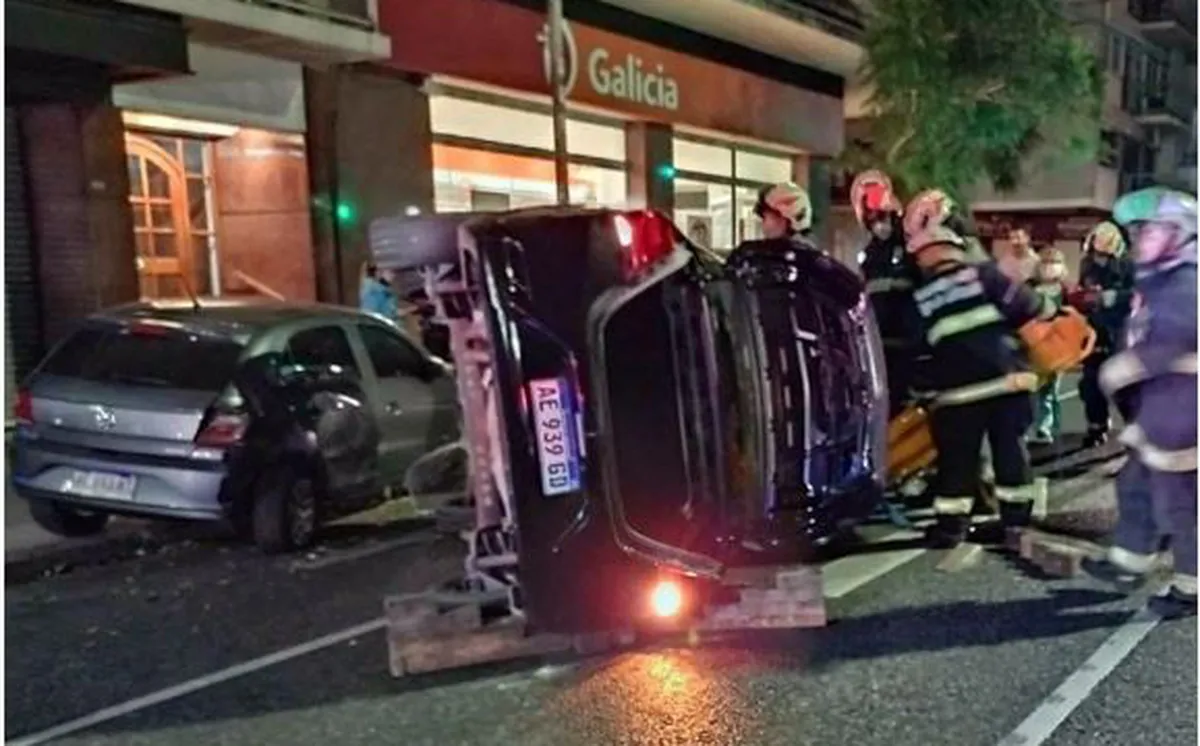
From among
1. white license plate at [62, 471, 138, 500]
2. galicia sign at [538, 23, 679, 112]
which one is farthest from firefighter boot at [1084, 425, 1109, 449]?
galicia sign at [538, 23, 679, 112]

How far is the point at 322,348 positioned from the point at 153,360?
102cm

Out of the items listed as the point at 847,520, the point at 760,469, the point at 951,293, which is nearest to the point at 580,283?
the point at 760,469

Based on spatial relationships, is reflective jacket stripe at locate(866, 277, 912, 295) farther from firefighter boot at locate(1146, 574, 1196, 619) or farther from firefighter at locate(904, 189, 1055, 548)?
firefighter boot at locate(1146, 574, 1196, 619)

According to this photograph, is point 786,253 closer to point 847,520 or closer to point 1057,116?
point 847,520

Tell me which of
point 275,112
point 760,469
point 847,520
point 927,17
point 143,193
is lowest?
point 847,520

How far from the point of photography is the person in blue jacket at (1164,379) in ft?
16.6

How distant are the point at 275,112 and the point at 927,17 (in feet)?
35.8

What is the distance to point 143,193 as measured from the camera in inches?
500

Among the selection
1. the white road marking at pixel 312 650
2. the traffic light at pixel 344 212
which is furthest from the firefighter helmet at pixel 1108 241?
the traffic light at pixel 344 212

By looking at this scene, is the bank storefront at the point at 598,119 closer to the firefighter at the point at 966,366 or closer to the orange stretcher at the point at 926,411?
the orange stretcher at the point at 926,411

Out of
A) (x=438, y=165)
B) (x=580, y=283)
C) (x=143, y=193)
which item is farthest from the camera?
(x=438, y=165)

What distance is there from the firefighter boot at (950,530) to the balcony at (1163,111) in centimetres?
4332

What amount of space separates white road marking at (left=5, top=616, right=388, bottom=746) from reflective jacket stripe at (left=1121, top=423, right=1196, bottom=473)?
3.31 meters

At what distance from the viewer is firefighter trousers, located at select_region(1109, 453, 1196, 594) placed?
17.0ft
